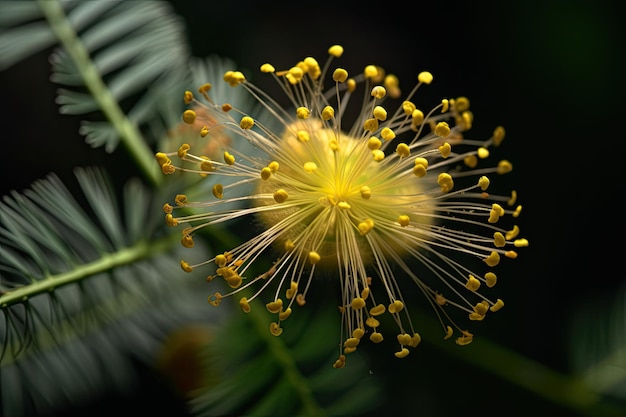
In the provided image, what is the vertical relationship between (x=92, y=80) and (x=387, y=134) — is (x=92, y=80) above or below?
above

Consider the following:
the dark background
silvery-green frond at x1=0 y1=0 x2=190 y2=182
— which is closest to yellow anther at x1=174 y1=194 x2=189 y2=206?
silvery-green frond at x1=0 y1=0 x2=190 y2=182

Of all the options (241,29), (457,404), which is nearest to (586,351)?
(457,404)

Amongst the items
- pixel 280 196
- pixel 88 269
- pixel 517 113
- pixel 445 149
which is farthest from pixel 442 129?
pixel 517 113

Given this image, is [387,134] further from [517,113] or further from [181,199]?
[517,113]

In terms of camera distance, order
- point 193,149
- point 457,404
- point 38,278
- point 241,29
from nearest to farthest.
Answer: point 38,278, point 193,149, point 457,404, point 241,29

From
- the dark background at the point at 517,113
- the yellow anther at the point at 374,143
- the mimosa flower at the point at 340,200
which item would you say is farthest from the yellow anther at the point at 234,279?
the dark background at the point at 517,113

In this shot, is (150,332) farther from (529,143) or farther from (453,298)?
(529,143)

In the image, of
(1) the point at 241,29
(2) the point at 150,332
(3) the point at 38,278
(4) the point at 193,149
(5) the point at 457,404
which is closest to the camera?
(3) the point at 38,278
